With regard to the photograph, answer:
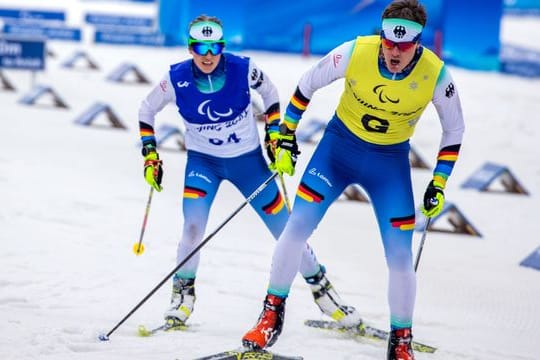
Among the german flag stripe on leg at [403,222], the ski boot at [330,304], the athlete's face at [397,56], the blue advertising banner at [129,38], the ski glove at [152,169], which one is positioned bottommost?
the ski boot at [330,304]

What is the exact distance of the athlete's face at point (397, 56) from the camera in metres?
5.20

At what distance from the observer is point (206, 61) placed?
6.09 meters

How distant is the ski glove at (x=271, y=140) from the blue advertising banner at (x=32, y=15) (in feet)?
89.4

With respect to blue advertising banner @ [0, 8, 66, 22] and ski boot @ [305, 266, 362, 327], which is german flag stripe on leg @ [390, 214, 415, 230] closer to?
ski boot @ [305, 266, 362, 327]

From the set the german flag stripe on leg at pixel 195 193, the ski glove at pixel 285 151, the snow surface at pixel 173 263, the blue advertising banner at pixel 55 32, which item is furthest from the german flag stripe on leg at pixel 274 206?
the blue advertising banner at pixel 55 32

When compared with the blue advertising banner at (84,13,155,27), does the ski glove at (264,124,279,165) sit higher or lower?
lower

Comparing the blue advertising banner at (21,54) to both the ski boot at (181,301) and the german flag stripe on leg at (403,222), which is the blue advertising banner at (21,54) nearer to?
Answer: the ski boot at (181,301)

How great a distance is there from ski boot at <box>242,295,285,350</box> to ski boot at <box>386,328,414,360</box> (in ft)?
2.05

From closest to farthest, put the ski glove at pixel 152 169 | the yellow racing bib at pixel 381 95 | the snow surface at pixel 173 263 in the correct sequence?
1. the yellow racing bib at pixel 381 95
2. the snow surface at pixel 173 263
3. the ski glove at pixel 152 169

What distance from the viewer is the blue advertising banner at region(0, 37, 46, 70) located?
19672 mm

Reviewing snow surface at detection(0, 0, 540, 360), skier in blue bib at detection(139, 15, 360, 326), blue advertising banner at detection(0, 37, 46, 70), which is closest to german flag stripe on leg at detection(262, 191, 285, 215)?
skier in blue bib at detection(139, 15, 360, 326)

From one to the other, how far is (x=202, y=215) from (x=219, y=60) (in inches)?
37.6

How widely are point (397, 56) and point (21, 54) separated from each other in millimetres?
15613

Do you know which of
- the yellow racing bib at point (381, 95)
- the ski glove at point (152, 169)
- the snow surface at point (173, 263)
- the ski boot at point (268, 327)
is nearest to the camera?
the yellow racing bib at point (381, 95)
